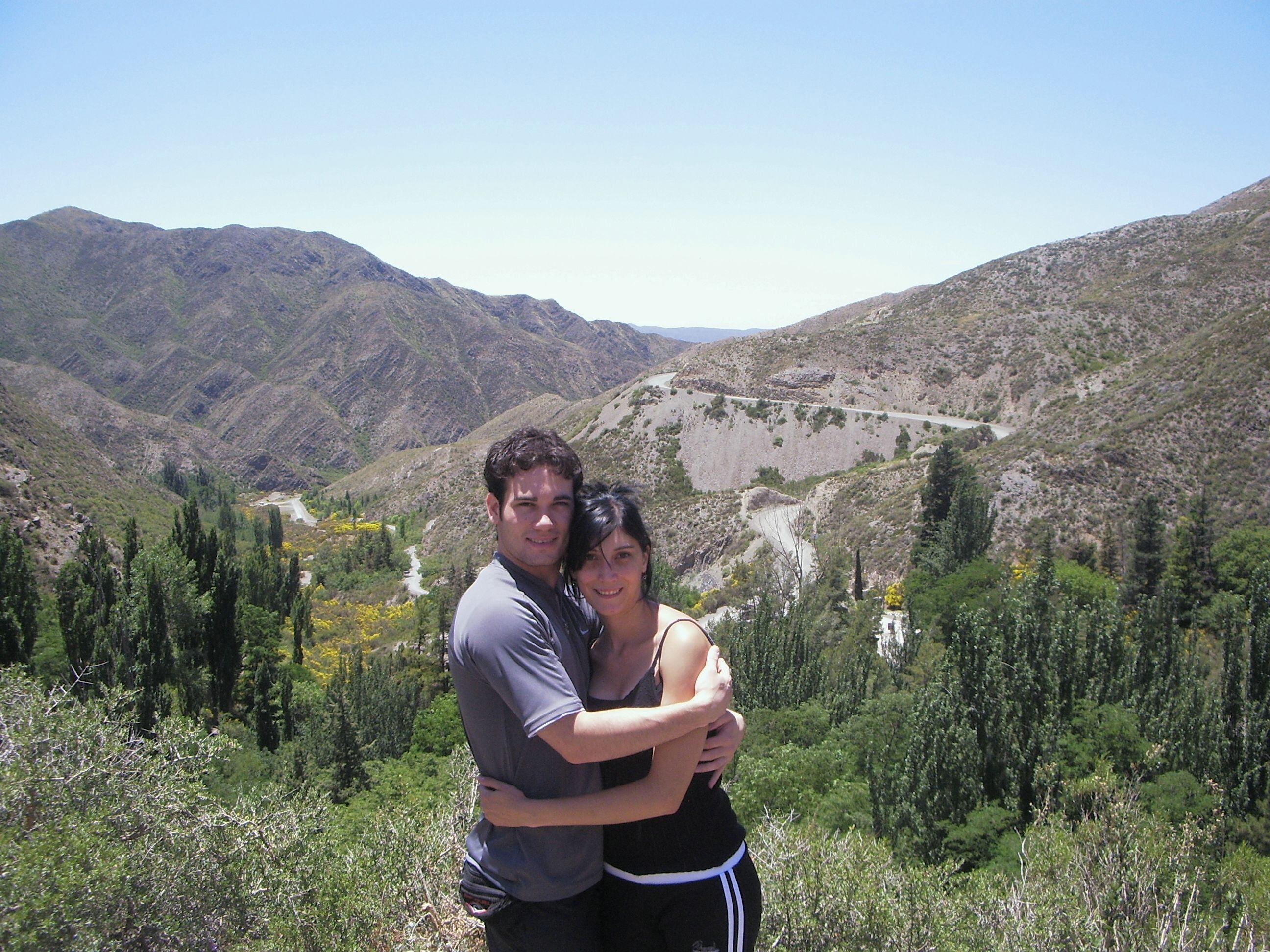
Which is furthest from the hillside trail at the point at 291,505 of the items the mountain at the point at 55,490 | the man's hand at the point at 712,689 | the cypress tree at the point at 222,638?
the man's hand at the point at 712,689

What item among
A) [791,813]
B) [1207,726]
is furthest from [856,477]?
[791,813]

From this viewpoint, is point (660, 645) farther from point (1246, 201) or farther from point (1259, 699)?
point (1246, 201)

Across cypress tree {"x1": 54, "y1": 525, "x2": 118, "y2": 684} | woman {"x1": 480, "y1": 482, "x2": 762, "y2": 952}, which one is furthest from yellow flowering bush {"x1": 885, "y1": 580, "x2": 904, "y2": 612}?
woman {"x1": 480, "y1": 482, "x2": 762, "y2": 952}

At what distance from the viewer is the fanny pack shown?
125 inches

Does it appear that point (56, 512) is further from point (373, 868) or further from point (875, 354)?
point (875, 354)

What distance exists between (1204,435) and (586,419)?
54672 millimetres

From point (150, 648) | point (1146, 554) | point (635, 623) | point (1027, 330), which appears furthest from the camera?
point (1027, 330)

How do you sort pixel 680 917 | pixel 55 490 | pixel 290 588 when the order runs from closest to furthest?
1. pixel 680 917
2. pixel 55 490
3. pixel 290 588

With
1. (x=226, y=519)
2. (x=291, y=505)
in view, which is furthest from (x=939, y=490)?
(x=291, y=505)

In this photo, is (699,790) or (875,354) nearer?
(699,790)

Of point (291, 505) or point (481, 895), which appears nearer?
point (481, 895)

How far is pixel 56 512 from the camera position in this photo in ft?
141

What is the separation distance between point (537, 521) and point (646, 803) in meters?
1.21

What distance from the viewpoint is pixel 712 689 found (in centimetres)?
301
